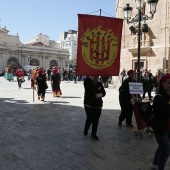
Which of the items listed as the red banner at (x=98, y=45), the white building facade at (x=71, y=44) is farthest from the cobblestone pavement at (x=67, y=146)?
the white building facade at (x=71, y=44)

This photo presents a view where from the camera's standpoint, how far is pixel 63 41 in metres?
92.1

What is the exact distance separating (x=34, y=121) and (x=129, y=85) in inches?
126

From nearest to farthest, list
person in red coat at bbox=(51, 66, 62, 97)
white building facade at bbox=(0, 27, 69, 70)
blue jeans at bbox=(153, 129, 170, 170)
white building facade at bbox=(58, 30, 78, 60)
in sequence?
blue jeans at bbox=(153, 129, 170, 170)
person in red coat at bbox=(51, 66, 62, 97)
white building facade at bbox=(0, 27, 69, 70)
white building facade at bbox=(58, 30, 78, 60)

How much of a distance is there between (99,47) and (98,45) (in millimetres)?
50

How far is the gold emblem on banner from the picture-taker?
5.04m

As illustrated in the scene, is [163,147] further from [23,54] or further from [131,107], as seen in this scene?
[23,54]

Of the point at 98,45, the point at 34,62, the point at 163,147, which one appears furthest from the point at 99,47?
the point at 34,62

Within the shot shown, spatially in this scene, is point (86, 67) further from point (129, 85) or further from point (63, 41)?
point (63, 41)

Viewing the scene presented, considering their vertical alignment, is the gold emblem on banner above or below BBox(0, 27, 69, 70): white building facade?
below

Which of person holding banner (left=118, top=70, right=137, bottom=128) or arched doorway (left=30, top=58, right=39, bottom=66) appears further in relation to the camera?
arched doorway (left=30, top=58, right=39, bottom=66)

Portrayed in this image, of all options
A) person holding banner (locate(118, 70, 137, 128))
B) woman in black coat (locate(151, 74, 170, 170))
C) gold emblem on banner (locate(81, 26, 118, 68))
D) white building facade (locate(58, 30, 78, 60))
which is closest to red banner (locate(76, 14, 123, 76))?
gold emblem on banner (locate(81, 26, 118, 68))

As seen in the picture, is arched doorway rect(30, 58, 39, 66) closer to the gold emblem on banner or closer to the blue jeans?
the gold emblem on banner

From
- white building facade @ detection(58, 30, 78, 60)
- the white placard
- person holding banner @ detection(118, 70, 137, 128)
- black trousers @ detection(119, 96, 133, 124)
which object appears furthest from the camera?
white building facade @ detection(58, 30, 78, 60)

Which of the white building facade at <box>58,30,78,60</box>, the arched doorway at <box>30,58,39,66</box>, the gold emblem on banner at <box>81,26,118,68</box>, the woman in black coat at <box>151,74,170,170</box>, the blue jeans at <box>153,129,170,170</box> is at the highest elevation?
the white building facade at <box>58,30,78,60</box>
